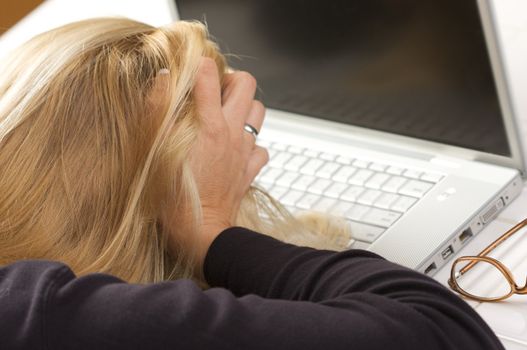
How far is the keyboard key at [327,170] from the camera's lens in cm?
140

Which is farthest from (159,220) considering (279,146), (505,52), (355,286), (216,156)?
(505,52)

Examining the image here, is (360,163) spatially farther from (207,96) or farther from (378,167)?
(207,96)

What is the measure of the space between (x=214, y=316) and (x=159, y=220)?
25cm

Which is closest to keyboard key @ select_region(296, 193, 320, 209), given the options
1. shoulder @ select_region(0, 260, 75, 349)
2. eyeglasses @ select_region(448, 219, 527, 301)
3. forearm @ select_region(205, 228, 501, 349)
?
eyeglasses @ select_region(448, 219, 527, 301)

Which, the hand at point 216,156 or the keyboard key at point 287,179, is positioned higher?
the hand at point 216,156

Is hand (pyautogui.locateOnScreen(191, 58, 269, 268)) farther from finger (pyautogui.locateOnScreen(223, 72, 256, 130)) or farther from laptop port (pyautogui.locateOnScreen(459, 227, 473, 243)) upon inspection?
laptop port (pyautogui.locateOnScreen(459, 227, 473, 243))

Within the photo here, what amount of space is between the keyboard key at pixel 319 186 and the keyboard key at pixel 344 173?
0.04 ft

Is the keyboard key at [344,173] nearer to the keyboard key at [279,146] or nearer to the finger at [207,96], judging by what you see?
the keyboard key at [279,146]

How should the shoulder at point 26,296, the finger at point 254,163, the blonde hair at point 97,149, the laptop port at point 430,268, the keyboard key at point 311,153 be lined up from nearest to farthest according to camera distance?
the shoulder at point 26,296 → the blonde hair at point 97,149 → the finger at point 254,163 → the laptop port at point 430,268 → the keyboard key at point 311,153

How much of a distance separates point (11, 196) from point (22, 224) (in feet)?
0.09

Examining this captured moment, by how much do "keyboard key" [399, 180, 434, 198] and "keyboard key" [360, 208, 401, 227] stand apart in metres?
0.04

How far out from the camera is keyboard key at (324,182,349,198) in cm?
136

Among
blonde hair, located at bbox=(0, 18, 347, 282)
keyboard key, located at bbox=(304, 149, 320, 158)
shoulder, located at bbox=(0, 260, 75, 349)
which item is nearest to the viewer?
shoulder, located at bbox=(0, 260, 75, 349)

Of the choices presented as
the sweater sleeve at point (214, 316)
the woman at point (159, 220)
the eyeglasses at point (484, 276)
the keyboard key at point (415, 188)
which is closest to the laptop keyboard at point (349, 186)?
the keyboard key at point (415, 188)
